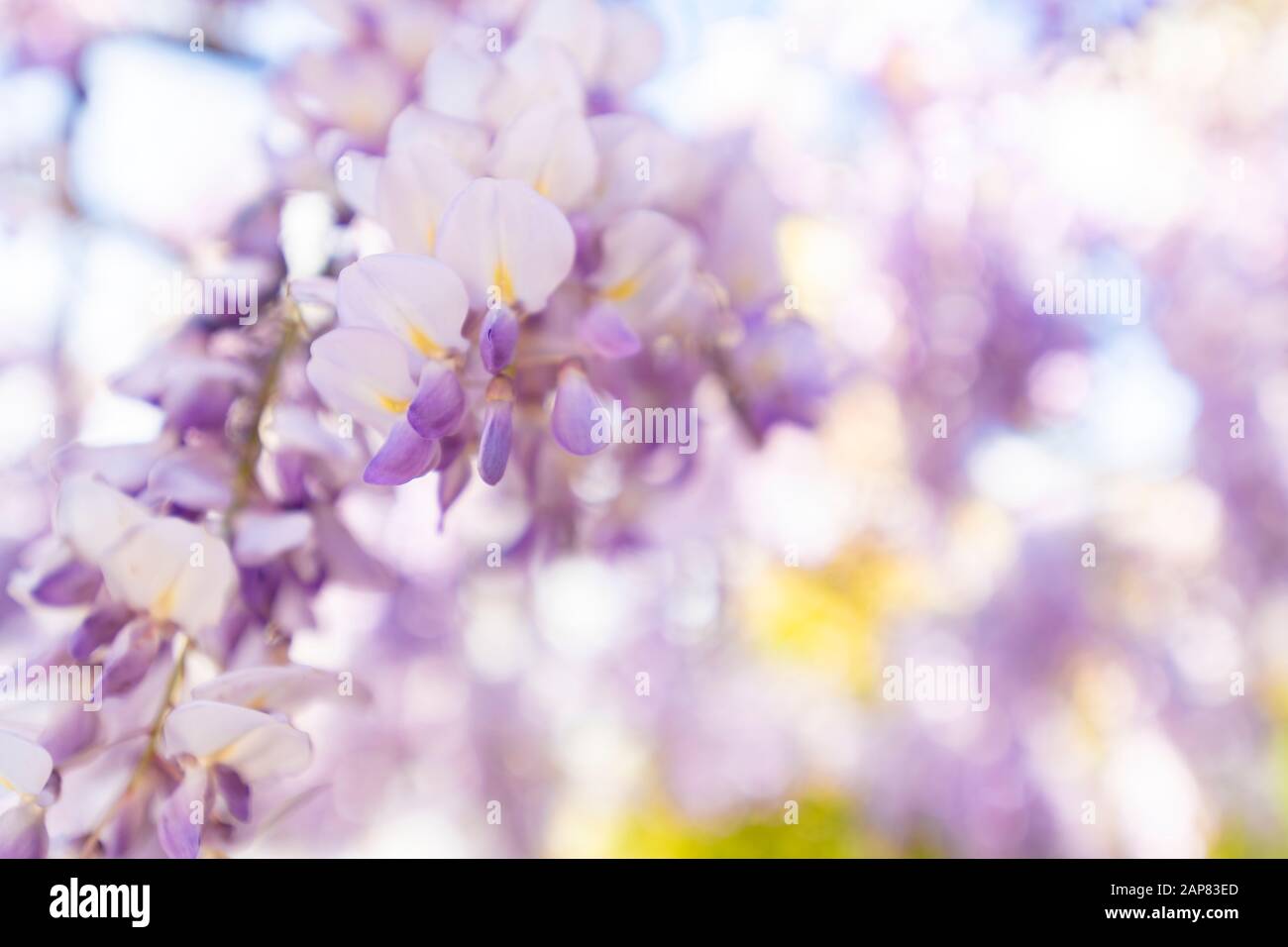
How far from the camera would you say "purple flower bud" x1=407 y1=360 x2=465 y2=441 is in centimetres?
35

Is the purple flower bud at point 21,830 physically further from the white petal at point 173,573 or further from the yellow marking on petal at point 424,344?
the yellow marking on petal at point 424,344

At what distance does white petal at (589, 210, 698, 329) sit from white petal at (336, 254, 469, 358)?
7 cm

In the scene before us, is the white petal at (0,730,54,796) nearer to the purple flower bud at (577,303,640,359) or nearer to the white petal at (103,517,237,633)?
the white petal at (103,517,237,633)

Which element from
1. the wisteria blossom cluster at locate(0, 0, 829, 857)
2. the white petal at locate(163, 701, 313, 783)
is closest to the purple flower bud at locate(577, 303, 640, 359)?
the wisteria blossom cluster at locate(0, 0, 829, 857)

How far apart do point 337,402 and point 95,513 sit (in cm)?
11

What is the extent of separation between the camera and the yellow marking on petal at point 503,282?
14.3 inches

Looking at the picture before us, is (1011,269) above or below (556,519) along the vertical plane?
above

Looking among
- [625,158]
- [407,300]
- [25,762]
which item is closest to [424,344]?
[407,300]

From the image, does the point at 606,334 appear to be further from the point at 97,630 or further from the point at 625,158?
the point at 97,630

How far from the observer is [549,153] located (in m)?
0.37
